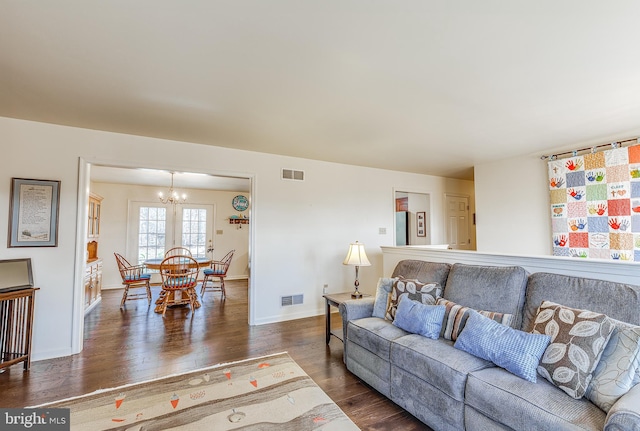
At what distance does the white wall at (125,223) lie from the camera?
21.2 ft

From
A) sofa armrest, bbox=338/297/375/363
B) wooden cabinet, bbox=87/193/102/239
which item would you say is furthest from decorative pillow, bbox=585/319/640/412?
wooden cabinet, bbox=87/193/102/239

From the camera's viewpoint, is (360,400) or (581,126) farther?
(581,126)

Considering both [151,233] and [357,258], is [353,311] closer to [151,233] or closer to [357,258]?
[357,258]

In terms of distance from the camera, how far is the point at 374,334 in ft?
7.68

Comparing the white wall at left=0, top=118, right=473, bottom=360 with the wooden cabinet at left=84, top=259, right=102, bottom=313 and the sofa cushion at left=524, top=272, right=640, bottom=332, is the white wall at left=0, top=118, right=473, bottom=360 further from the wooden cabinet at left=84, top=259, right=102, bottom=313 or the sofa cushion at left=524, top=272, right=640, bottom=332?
the sofa cushion at left=524, top=272, right=640, bottom=332

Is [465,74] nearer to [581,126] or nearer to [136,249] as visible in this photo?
[581,126]

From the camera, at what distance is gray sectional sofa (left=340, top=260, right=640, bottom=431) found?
1355 mm

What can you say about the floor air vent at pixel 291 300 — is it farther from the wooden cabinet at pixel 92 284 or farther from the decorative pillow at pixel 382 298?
the wooden cabinet at pixel 92 284

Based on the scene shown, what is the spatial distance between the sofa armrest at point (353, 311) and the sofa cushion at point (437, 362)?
60 cm

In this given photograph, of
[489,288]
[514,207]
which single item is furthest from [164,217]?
[514,207]

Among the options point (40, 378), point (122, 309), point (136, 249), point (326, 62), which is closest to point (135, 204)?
point (136, 249)

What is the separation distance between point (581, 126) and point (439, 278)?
2273 millimetres

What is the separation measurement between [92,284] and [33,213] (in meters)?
2.30

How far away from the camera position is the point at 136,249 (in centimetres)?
680
